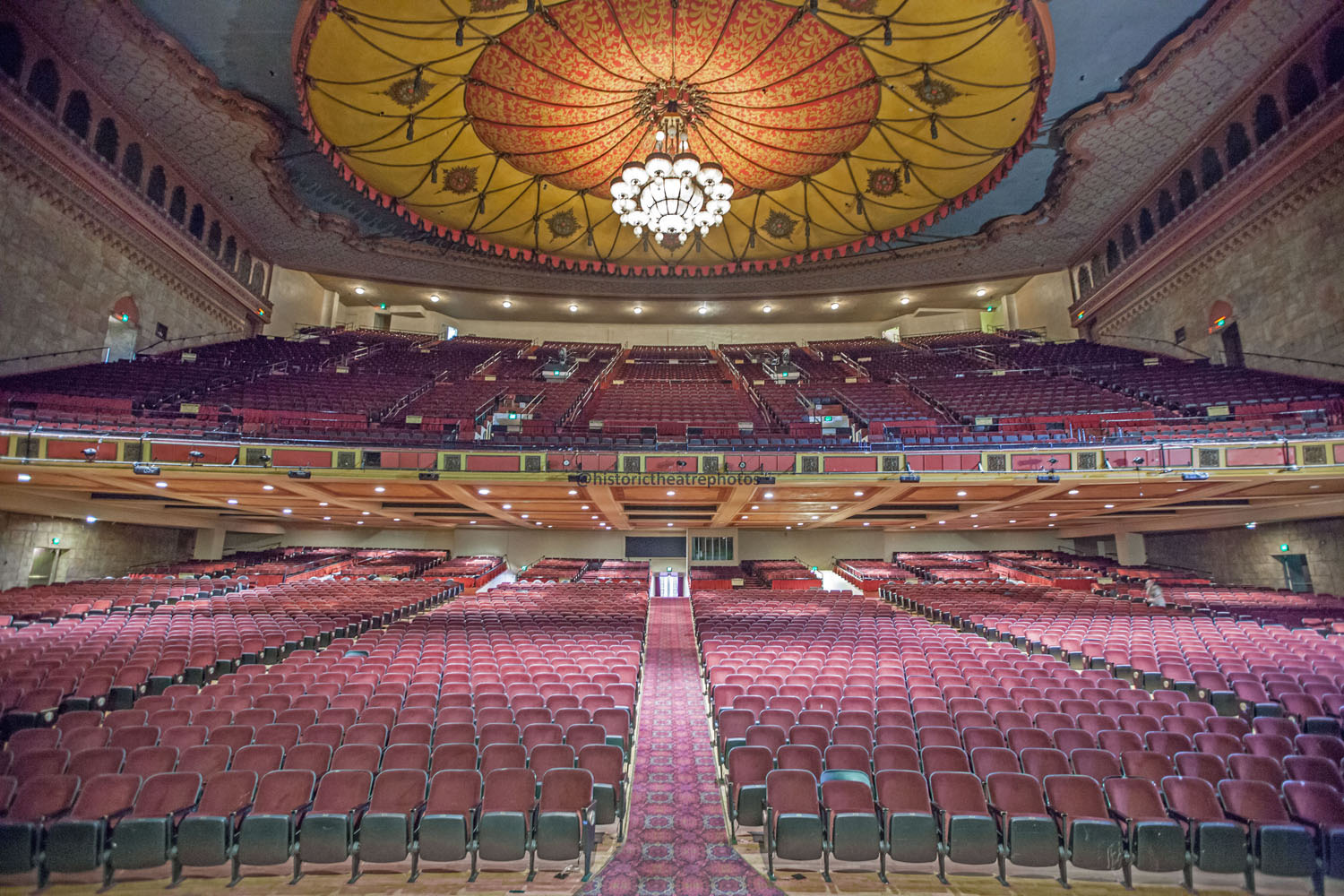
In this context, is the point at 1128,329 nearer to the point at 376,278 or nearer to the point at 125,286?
the point at 376,278

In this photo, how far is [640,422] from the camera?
16312 mm

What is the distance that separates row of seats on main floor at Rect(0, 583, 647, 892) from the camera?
143 inches

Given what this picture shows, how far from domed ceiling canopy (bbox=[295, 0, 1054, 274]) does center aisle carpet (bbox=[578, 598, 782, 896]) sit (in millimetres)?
11174

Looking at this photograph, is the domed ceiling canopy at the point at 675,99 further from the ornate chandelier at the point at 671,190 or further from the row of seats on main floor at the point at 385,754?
the row of seats on main floor at the point at 385,754

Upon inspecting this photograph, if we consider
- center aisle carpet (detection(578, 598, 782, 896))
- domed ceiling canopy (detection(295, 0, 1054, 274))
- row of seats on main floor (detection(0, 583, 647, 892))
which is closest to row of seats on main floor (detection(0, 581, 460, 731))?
row of seats on main floor (detection(0, 583, 647, 892))

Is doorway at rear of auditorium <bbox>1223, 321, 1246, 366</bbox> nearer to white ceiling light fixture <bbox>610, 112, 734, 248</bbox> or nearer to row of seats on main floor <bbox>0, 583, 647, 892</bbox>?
white ceiling light fixture <bbox>610, 112, 734, 248</bbox>

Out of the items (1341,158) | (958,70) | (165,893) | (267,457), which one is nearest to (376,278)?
(267,457)

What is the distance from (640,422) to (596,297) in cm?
1169

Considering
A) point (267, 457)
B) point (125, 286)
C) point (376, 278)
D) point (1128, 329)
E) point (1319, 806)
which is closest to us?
point (1319, 806)

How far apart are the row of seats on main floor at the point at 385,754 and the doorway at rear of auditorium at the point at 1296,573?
17380 mm

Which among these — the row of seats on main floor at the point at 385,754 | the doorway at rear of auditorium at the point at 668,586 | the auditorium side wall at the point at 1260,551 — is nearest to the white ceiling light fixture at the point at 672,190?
the row of seats on main floor at the point at 385,754

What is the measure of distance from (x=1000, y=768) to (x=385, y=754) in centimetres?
447

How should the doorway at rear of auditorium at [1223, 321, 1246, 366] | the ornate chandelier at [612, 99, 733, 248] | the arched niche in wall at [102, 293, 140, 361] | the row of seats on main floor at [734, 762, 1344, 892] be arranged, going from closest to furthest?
the row of seats on main floor at [734, 762, 1344, 892] → the ornate chandelier at [612, 99, 733, 248] → the arched niche in wall at [102, 293, 140, 361] → the doorway at rear of auditorium at [1223, 321, 1246, 366]

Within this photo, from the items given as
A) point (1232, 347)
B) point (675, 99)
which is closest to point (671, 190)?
point (675, 99)
